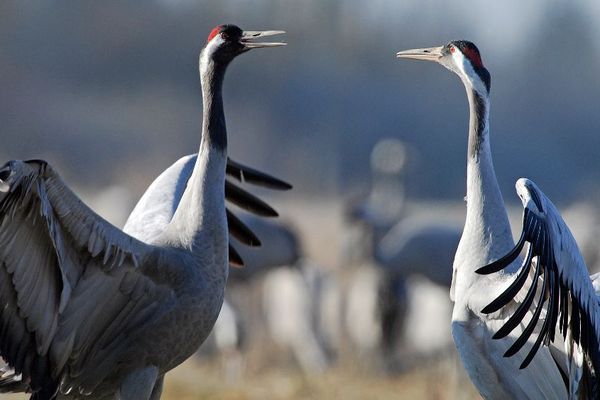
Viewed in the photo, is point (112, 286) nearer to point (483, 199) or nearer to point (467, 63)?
point (483, 199)

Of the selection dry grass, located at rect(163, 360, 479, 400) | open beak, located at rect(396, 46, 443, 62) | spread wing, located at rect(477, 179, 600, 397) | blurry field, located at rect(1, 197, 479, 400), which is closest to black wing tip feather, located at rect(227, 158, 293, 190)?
open beak, located at rect(396, 46, 443, 62)

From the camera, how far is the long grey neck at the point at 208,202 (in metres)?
4.80

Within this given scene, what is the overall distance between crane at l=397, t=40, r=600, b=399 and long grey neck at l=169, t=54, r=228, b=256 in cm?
81

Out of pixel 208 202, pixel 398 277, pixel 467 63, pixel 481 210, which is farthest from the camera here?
pixel 398 277

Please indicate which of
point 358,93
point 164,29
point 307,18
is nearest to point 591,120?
point 358,93

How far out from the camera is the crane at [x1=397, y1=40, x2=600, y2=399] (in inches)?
179

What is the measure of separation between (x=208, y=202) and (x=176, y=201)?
69 cm

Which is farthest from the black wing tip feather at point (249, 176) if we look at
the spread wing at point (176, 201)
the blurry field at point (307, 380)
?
the blurry field at point (307, 380)

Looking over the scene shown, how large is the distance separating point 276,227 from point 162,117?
715 centimetres

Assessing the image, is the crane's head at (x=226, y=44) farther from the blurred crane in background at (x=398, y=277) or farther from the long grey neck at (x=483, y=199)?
the blurred crane in background at (x=398, y=277)

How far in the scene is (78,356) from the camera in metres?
4.74

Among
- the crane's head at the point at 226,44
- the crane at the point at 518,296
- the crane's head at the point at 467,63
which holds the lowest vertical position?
the crane at the point at 518,296

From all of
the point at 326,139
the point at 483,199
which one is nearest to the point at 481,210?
the point at 483,199

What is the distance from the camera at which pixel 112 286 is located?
4.71 metres
